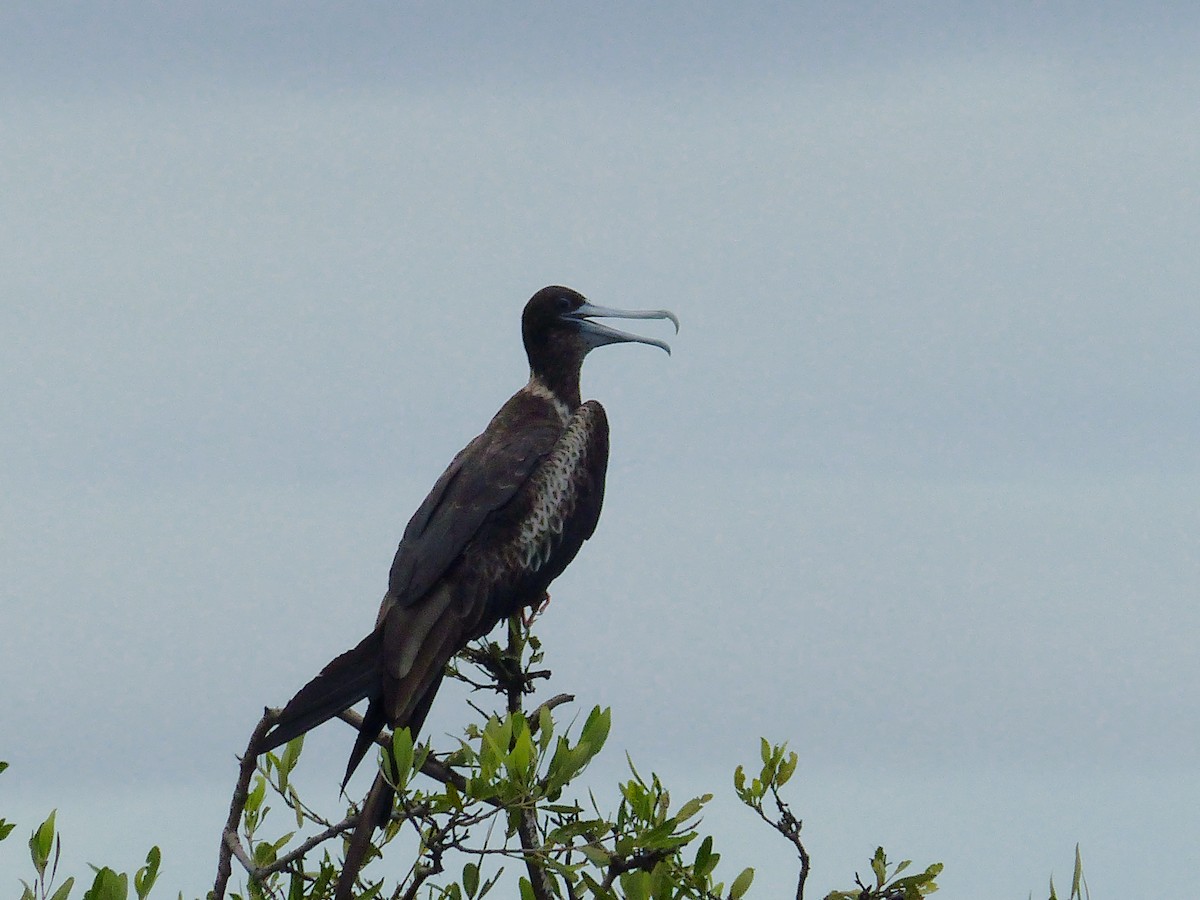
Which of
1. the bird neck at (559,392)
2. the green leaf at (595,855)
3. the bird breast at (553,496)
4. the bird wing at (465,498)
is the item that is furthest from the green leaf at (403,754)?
the bird neck at (559,392)

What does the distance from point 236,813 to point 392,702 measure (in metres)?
0.80

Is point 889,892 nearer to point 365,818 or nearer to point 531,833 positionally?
point 531,833

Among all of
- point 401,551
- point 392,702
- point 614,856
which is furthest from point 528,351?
point 614,856

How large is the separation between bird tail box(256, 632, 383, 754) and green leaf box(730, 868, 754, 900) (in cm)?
141

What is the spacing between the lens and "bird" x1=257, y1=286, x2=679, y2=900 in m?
4.90

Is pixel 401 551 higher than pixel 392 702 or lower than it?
higher

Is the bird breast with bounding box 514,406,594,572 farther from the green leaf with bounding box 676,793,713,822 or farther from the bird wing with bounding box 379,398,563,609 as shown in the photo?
the green leaf with bounding box 676,793,713,822

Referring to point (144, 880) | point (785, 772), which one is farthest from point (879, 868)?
point (144, 880)

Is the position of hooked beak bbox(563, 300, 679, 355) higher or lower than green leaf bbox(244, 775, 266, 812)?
higher

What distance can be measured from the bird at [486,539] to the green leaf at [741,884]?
3.52 ft

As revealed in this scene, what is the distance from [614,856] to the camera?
3861 mm

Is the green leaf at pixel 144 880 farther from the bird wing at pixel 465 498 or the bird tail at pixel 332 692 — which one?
the bird wing at pixel 465 498

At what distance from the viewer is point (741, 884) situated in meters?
4.16

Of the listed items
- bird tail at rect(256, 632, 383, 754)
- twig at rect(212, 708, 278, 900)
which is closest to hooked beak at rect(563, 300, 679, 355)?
bird tail at rect(256, 632, 383, 754)
